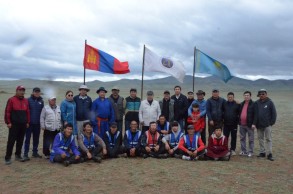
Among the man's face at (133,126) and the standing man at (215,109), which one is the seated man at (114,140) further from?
the standing man at (215,109)

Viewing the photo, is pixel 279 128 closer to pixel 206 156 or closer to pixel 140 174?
pixel 206 156

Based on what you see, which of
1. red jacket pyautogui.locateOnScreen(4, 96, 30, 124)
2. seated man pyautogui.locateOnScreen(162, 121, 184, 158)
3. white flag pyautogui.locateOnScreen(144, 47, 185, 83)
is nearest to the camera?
red jacket pyautogui.locateOnScreen(4, 96, 30, 124)

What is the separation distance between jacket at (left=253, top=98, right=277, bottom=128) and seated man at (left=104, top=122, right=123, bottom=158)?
3.95 meters

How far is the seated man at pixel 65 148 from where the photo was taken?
27.5ft

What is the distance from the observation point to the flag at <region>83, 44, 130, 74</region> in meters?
11.1

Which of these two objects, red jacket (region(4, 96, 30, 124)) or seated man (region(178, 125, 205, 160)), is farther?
seated man (region(178, 125, 205, 160))

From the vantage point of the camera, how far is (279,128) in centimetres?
1709

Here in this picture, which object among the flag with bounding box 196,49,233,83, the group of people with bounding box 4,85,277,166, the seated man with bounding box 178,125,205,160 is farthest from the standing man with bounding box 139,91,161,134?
the flag with bounding box 196,49,233,83

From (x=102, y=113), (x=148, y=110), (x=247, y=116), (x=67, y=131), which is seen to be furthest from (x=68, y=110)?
(x=247, y=116)

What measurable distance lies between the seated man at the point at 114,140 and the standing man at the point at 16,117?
87.0 inches

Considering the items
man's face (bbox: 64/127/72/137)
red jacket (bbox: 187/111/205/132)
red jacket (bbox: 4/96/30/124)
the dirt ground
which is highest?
red jacket (bbox: 4/96/30/124)

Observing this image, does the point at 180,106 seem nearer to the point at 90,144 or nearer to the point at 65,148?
the point at 90,144

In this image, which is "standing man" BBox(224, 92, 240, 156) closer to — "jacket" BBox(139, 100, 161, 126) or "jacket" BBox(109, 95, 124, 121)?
"jacket" BBox(139, 100, 161, 126)

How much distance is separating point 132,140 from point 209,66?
4485mm
